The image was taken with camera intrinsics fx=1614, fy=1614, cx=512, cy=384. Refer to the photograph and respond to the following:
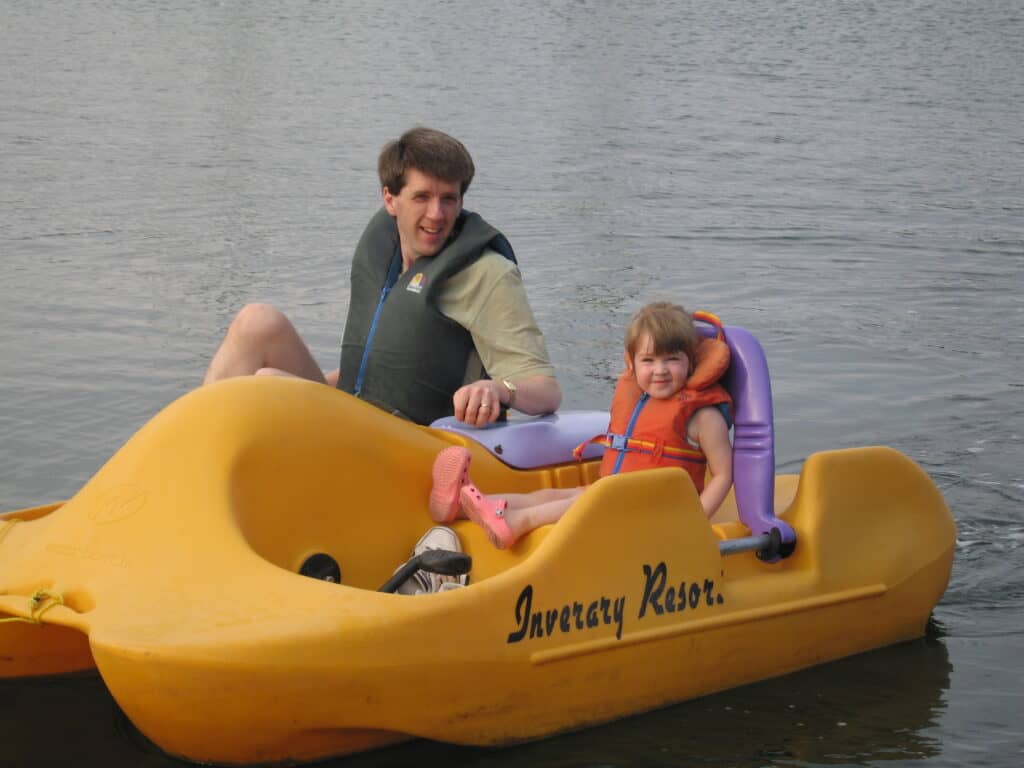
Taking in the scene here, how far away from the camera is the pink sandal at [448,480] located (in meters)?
4.16

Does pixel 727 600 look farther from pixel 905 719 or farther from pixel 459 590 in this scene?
pixel 459 590

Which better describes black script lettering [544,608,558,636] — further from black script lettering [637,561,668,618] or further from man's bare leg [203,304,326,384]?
man's bare leg [203,304,326,384]

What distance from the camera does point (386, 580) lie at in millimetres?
4090

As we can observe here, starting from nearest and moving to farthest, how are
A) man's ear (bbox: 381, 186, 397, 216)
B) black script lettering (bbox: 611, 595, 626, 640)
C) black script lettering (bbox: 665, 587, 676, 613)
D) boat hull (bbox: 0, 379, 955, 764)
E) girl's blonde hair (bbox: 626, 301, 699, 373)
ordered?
boat hull (bbox: 0, 379, 955, 764) < black script lettering (bbox: 611, 595, 626, 640) < black script lettering (bbox: 665, 587, 676, 613) < girl's blonde hair (bbox: 626, 301, 699, 373) < man's ear (bbox: 381, 186, 397, 216)

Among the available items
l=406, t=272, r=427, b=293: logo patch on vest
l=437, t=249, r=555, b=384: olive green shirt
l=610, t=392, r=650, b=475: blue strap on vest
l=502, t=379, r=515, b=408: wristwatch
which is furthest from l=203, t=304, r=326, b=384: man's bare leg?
l=610, t=392, r=650, b=475: blue strap on vest

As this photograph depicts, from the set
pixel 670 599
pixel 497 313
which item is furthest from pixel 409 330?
pixel 670 599

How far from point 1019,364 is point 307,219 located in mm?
5284

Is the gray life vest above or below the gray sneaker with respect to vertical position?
above

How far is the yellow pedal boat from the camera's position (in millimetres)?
3328

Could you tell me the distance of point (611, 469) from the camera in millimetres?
4418

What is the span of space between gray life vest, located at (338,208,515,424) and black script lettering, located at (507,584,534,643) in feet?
3.43

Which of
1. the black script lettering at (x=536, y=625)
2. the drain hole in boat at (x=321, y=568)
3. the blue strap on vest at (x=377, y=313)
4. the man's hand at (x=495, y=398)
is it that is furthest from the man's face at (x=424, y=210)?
the black script lettering at (x=536, y=625)

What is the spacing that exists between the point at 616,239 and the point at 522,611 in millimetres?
7597

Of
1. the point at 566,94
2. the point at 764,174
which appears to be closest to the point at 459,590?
the point at 764,174
